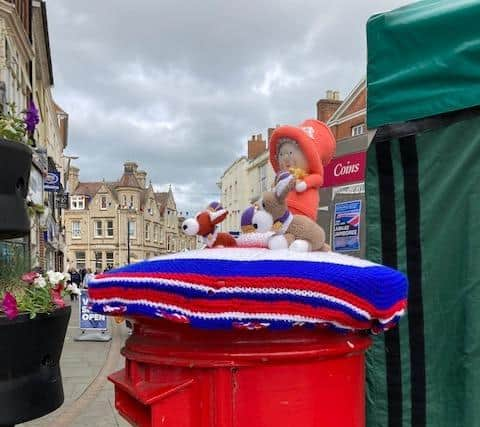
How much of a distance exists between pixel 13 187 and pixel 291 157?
3.03ft

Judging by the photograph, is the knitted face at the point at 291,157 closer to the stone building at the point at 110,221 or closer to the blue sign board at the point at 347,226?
the blue sign board at the point at 347,226

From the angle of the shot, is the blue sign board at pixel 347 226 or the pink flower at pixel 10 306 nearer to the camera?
the pink flower at pixel 10 306

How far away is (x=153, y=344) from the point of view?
1195mm

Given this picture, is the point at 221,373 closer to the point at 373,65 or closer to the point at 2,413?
the point at 2,413

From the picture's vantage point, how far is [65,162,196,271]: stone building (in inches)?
2090

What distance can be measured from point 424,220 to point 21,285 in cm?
140

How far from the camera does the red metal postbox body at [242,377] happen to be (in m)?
1.12

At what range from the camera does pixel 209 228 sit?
1446 mm

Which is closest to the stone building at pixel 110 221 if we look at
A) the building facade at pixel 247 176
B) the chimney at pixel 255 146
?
the building facade at pixel 247 176

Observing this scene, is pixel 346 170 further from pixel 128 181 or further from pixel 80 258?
pixel 128 181

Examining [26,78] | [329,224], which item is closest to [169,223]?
[26,78]

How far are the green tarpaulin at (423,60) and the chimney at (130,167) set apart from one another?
5883 centimetres

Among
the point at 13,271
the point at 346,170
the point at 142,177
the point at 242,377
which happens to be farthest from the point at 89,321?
the point at 142,177

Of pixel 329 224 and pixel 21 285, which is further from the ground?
pixel 329 224
